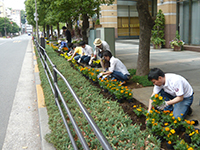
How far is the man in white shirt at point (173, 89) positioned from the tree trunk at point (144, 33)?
3437mm

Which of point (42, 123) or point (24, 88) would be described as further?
point (24, 88)

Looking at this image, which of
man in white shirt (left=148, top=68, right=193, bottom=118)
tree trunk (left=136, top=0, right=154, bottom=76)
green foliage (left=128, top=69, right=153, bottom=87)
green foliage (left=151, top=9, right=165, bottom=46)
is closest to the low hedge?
man in white shirt (left=148, top=68, right=193, bottom=118)

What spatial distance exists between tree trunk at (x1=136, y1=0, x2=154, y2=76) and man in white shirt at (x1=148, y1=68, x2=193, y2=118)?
344cm

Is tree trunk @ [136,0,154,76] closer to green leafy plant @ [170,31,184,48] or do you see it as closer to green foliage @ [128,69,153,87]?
green foliage @ [128,69,153,87]

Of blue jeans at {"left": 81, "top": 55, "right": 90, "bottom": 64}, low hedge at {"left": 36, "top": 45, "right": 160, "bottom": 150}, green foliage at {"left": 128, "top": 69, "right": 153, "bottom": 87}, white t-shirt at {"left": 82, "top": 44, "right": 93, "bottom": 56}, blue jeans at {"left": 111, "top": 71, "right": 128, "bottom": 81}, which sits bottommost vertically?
low hedge at {"left": 36, "top": 45, "right": 160, "bottom": 150}

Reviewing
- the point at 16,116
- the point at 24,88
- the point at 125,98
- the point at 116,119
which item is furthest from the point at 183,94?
the point at 24,88

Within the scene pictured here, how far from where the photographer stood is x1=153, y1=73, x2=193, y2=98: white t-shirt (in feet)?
11.9

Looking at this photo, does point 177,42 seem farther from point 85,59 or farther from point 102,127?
point 102,127

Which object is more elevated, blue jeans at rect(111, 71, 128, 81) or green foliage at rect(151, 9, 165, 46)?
green foliage at rect(151, 9, 165, 46)

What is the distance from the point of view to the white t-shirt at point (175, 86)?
3633mm

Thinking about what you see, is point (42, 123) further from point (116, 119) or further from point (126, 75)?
point (126, 75)

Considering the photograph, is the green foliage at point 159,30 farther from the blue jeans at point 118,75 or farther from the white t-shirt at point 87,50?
the blue jeans at point 118,75

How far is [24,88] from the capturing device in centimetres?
773

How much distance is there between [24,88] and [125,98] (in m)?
3.99
